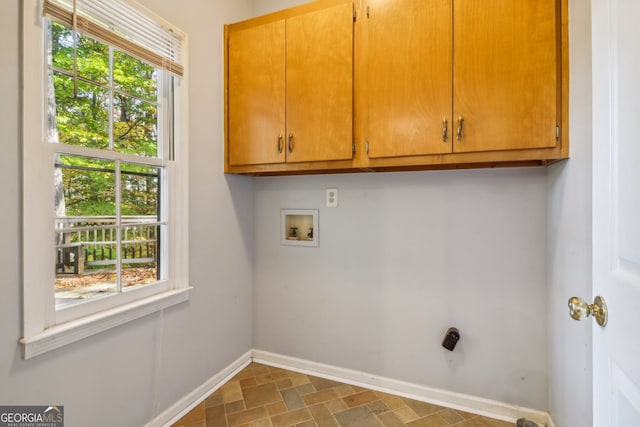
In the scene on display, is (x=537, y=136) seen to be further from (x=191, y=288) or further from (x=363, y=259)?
(x=191, y=288)

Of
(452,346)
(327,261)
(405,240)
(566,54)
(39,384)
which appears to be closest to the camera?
(39,384)

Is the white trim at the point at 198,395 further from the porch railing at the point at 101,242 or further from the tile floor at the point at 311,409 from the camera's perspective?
the porch railing at the point at 101,242

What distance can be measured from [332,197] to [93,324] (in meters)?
1.48

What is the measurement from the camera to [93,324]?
1.26 metres

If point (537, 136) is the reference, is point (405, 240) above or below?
below

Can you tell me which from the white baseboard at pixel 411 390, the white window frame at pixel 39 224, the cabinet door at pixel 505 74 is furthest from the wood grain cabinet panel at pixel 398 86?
the white baseboard at pixel 411 390

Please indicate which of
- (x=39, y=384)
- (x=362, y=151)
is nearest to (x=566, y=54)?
(x=362, y=151)

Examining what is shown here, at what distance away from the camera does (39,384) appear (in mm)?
1098

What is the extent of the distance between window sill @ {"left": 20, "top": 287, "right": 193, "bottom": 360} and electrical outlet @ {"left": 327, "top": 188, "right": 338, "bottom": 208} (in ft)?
3.54

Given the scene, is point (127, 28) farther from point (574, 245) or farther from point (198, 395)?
point (574, 245)

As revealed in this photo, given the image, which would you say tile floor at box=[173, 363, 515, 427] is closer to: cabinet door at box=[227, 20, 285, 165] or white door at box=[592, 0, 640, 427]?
white door at box=[592, 0, 640, 427]

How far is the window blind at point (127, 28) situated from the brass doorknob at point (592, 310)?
6.46 ft

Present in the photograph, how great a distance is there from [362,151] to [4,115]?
1487 mm

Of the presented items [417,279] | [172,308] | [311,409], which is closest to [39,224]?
[172,308]
